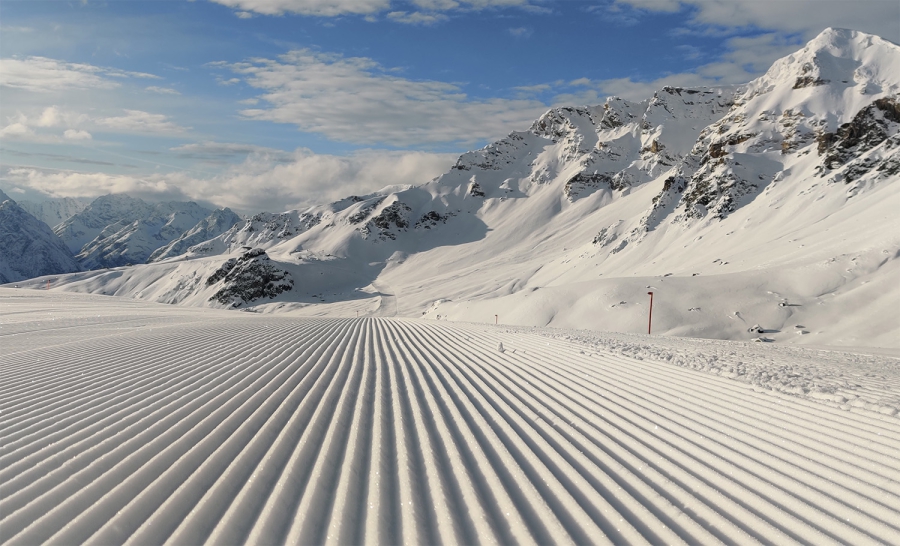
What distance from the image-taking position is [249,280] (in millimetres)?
90438

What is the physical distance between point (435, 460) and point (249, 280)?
9246cm

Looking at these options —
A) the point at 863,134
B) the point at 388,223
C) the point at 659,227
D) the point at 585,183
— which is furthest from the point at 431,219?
the point at 863,134

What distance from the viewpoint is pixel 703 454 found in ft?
17.6

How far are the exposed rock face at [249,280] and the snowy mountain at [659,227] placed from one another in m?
1.76

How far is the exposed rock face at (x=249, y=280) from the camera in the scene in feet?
291

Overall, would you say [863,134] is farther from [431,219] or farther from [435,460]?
[431,219]

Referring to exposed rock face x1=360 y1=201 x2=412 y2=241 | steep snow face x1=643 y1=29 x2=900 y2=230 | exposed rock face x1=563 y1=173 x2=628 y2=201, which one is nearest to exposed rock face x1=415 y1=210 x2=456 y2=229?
exposed rock face x1=360 y1=201 x2=412 y2=241

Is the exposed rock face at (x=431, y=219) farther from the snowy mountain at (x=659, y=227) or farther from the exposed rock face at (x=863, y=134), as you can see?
the exposed rock face at (x=863, y=134)

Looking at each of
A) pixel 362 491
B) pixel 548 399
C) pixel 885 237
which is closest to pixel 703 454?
pixel 548 399

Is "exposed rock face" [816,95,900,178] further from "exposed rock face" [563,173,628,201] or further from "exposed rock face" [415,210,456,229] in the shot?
"exposed rock face" [415,210,456,229]

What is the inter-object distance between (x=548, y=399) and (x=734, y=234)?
4942 cm

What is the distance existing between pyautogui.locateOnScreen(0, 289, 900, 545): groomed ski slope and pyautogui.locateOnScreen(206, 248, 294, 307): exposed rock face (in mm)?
83628

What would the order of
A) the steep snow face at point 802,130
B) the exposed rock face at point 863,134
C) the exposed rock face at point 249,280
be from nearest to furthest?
1. the exposed rock face at point 863,134
2. the steep snow face at point 802,130
3. the exposed rock face at point 249,280

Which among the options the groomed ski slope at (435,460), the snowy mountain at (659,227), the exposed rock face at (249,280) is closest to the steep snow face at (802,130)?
the snowy mountain at (659,227)
